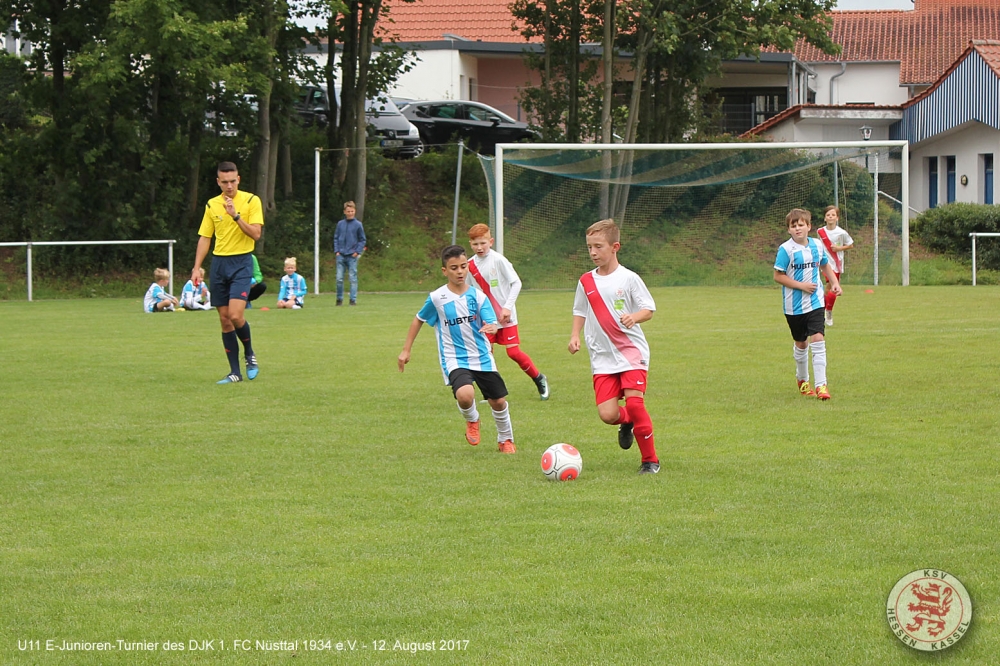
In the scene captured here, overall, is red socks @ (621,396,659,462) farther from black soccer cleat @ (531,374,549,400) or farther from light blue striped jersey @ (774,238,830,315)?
light blue striped jersey @ (774,238,830,315)

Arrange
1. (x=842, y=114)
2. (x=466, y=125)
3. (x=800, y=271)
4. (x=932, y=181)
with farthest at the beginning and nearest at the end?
1. (x=932, y=181)
2. (x=842, y=114)
3. (x=466, y=125)
4. (x=800, y=271)

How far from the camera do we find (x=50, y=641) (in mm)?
4289

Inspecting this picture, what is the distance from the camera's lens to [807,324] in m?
10.2

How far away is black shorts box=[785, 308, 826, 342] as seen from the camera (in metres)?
10.2

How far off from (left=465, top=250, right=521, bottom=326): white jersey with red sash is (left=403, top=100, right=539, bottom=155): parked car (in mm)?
24325

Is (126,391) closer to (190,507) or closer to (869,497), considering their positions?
(190,507)

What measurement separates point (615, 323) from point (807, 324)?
3.56 metres

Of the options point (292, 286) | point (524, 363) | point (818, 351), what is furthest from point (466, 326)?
point (292, 286)

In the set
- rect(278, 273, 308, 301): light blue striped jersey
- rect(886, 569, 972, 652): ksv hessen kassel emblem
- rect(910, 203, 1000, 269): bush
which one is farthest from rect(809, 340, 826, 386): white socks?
rect(910, 203, 1000, 269): bush

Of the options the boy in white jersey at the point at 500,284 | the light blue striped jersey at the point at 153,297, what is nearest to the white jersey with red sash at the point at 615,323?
the boy in white jersey at the point at 500,284

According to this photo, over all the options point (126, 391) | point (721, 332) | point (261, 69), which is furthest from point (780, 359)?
point (261, 69)

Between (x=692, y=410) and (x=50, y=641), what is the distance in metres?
6.22

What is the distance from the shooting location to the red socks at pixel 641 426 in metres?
7.04

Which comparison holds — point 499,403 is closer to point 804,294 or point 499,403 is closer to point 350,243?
point 804,294
